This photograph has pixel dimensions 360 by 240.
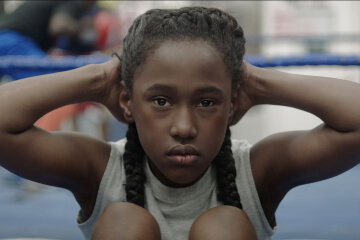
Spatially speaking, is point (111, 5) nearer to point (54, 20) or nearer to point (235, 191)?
point (54, 20)

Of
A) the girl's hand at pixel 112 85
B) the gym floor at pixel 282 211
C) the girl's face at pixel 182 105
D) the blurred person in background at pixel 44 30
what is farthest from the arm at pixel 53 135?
the blurred person in background at pixel 44 30

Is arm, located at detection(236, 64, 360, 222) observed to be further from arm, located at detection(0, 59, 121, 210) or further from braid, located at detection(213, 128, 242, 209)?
arm, located at detection(0, 59, 121, 210)

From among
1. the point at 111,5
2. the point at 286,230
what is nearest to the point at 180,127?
the point at 286,230

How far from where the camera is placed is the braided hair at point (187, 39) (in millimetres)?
767

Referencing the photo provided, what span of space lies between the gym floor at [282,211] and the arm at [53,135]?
55cm

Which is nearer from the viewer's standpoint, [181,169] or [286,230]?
[181,169]

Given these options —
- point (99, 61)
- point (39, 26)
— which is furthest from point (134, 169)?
point (39, 26)

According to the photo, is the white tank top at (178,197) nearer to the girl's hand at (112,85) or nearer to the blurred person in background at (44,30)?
the girl's hand at (112,85)

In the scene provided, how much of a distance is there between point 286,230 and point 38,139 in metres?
0.85

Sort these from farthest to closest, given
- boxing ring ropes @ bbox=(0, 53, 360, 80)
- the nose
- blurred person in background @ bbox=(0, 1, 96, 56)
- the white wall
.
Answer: the white wall, blurred person in background @ bbox=(0, 1, 96, 56), boxing ring ropes @ bbox=(0, 53, 360, 80), the nose

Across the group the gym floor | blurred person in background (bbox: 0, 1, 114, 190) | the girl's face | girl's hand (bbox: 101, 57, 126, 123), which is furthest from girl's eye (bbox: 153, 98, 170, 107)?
blurred person in background (bbox: 0, 1, 114, 190)

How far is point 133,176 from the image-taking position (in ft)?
2.78

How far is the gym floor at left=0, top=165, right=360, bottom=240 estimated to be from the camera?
1.39m

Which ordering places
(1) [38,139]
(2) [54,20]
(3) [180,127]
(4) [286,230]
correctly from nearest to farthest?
1. (3) [180,127]
2. (1) [38,139]
3. (4) [286,230]
4. (2) [54,20]
